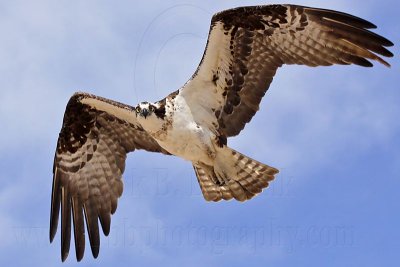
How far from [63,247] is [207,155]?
8.59ft

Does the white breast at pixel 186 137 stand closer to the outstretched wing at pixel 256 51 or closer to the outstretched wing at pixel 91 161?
the outstretched wing at pixel 256 51

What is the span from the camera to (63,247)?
13461mm

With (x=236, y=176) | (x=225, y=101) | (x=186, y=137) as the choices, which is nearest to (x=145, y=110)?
(x=186, y=137)

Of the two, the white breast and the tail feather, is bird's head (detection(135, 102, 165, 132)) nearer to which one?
the white breast

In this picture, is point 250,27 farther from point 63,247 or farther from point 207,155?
point 63,247

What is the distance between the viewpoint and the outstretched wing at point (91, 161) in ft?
45.0

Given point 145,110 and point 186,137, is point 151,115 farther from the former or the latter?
point 186,137

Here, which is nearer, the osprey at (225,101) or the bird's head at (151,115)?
the osprey at (225,101)

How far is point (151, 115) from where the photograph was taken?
1229 centimetres

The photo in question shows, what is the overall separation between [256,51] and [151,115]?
5.46 feet

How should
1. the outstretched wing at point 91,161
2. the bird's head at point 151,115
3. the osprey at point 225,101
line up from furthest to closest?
the outstretched wing at point 91,161 → the bird's head at point 151,115 → the osprey at point 225,101

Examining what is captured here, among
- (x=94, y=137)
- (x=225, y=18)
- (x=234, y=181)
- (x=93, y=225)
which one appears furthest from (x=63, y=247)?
(x=225, y=18)

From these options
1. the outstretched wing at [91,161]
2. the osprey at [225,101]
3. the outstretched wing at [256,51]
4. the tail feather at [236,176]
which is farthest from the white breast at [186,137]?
the outstretched wing at [91,161]

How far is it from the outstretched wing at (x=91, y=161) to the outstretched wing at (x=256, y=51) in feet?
4.90
